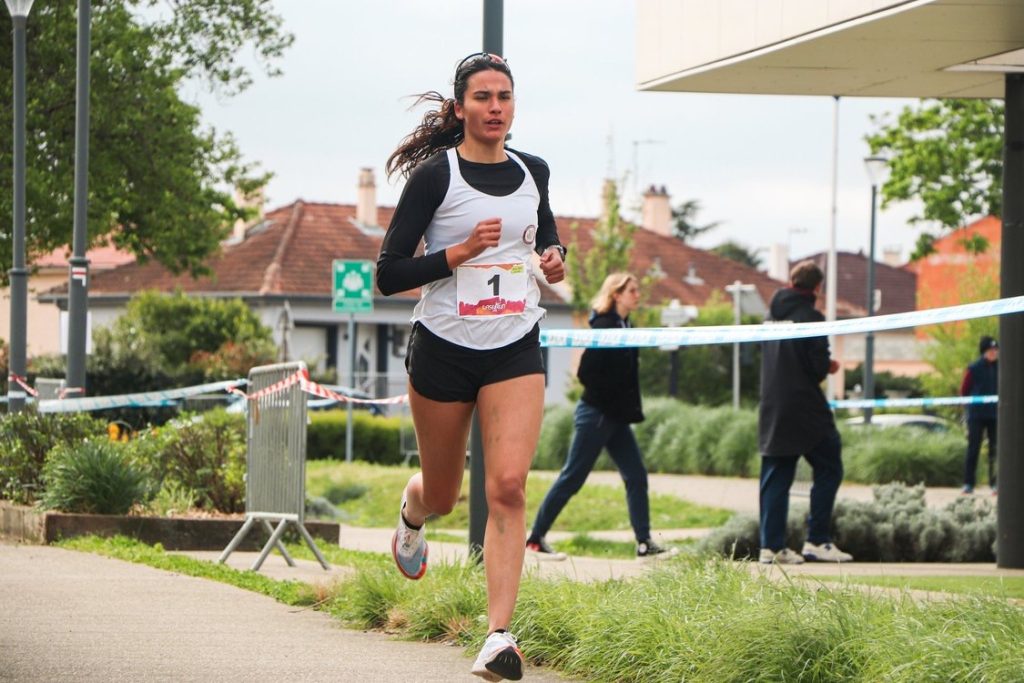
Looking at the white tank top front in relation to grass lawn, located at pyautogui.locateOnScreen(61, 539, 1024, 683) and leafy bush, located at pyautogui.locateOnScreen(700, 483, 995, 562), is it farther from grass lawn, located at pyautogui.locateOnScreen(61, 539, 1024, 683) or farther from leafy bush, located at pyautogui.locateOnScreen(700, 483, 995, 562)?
leafy bush, located at pyautogui.locateOnScreen(700, 483, 995, 562)

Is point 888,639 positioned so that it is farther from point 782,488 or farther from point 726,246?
point 726,246

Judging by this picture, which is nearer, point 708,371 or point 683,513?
point 683,513

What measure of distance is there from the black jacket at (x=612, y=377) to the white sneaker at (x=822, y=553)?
4.44 feet

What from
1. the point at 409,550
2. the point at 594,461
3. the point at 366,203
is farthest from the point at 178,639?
the point at 366,203

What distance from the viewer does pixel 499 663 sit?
5.75 m

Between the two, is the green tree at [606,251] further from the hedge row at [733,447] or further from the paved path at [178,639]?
the paved path at [178,639]

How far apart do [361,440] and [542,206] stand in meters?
24.7

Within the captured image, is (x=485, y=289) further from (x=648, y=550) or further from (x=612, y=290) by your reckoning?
(x=648, y=550)

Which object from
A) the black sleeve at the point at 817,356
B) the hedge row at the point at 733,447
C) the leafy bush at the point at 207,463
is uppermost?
the black sleeve at the point at 817,356

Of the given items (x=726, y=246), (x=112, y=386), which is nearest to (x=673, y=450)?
(x=112, y=386)

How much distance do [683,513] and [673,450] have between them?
25.7 feet

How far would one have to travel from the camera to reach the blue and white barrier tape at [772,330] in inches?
314

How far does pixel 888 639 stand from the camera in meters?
5.75

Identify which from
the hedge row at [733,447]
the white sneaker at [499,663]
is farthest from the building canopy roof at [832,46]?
the hedge row at [733,447]
